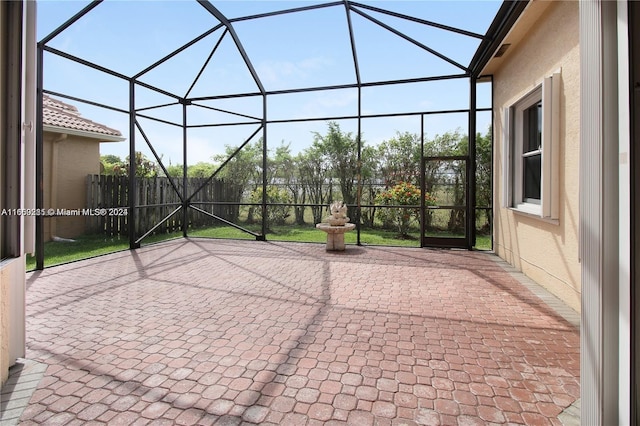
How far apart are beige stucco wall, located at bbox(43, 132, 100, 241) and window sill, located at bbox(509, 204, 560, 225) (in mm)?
10079

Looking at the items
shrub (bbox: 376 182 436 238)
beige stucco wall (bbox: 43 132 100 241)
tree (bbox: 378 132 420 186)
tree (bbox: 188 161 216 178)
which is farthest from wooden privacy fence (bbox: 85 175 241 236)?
tree (bbox: 378 132 420 186)

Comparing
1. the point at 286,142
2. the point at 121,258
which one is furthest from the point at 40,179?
the point at 286,142

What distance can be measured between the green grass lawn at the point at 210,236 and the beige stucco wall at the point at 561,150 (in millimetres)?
2801

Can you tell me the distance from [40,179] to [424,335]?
238 inches

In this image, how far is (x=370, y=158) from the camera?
429 inches

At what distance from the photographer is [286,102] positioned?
30.7 feet

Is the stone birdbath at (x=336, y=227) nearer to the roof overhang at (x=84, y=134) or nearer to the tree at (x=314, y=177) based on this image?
the tree at (x=314, y=177)

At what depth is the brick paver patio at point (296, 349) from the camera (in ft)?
6.71

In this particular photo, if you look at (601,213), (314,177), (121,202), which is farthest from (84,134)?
→ (601,213)

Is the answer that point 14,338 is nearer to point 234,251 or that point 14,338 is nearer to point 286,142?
point 234,251

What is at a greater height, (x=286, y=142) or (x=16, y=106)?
(x=286, y=142)

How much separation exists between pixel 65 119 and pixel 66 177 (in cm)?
152

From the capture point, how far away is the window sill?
169 inches

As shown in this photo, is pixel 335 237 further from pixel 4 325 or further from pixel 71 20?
pixel 71 20
